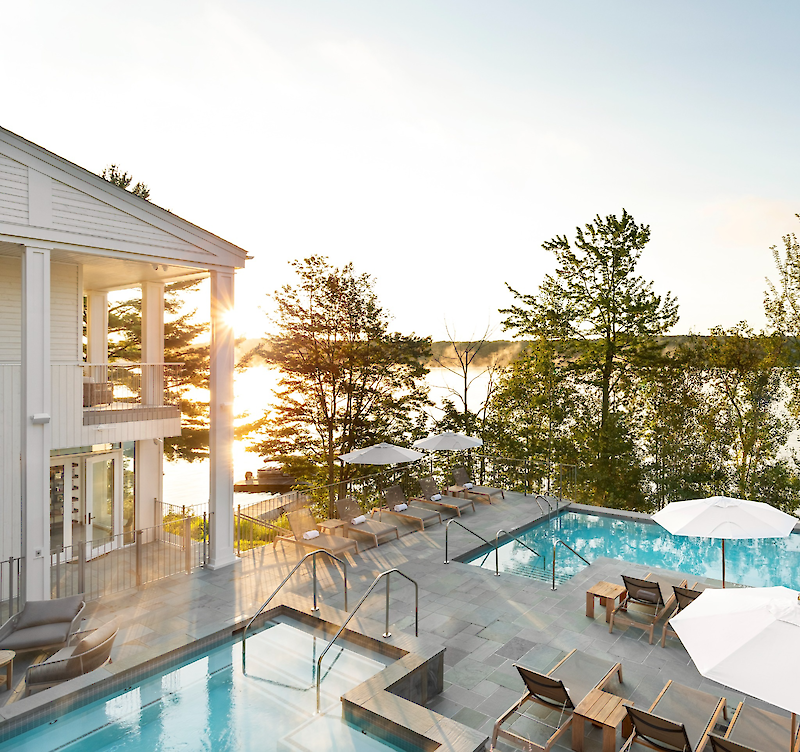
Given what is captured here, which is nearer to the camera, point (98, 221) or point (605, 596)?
point (605, 596)

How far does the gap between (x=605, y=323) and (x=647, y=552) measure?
9966mm

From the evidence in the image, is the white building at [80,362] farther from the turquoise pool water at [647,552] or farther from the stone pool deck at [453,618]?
the turquoise pool water at [647,552]

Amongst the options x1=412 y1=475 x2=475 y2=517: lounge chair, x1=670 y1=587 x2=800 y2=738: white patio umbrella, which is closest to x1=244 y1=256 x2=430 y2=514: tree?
x1=412 y1=475 x2=475 y2=517: lounge chair

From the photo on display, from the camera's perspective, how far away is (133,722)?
21.3ft

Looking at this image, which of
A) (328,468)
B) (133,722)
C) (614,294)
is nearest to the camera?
(133,722)

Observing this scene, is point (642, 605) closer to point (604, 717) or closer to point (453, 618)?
point (453, 618)

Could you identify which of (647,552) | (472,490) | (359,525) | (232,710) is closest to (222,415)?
(359,525)

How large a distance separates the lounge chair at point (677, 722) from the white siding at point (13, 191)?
1054cm

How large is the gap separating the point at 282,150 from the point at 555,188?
891 centimetres

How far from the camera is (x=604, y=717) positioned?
5887mm

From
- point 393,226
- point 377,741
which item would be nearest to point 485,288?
point 393,226

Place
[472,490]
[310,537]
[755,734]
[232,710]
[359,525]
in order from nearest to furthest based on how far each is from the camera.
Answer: [755,734], [232,710], [310,537], [359,525], [472,490]

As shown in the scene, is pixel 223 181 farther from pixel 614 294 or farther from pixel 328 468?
pixel 614 294

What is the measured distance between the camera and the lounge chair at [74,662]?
6.80 meters
